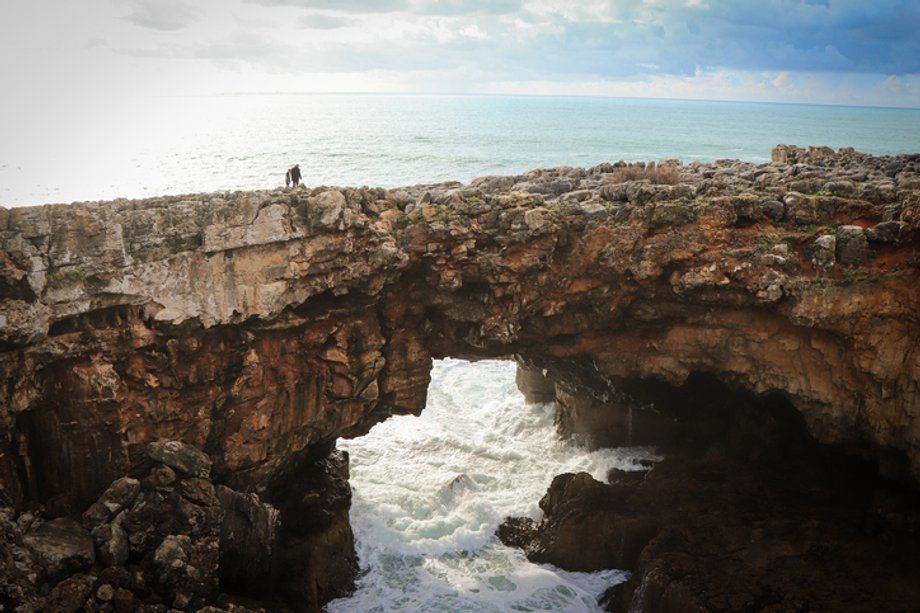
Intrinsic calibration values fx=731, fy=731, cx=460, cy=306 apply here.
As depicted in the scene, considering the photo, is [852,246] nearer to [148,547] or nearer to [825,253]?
[825,253]

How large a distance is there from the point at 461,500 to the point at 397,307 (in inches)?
289

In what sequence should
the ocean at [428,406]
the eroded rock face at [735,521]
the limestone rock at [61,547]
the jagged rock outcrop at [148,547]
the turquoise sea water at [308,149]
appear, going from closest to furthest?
1. the jagged rock outcrop at [148,547]
2. the limestone rock at [61,547]
3. the eroded rock face at [735,521]
4. the ocean at [428,406]
5. the turquoise sea water at [308,149]

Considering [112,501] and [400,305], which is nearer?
[112,501]

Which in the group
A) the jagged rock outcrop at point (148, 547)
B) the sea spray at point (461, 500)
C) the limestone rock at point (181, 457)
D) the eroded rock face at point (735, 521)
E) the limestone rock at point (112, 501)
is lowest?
the sea spray at point (461, 500)

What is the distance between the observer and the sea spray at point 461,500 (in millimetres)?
18500

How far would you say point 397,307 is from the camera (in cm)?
1897

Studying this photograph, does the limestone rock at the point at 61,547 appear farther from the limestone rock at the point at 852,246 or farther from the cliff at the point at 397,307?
the limestone rock at the point at 852,246

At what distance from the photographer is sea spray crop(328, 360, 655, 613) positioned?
1850 centimetres

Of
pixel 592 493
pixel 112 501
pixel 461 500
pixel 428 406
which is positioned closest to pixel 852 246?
pixel 592 493

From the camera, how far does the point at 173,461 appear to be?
15.0 metres

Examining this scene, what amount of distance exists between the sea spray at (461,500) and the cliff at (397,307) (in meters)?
3.89

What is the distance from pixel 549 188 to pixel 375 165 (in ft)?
151

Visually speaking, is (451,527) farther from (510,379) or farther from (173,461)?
(510,379)

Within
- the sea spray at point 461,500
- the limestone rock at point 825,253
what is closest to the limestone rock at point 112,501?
the sea spray at point 461,500
